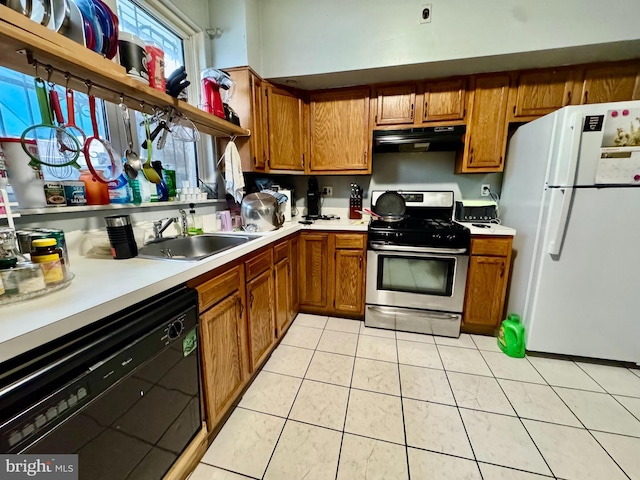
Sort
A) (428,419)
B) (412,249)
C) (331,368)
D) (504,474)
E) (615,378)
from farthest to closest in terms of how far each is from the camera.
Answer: (412,249), (331,368), (615,378), (428,419), (504,474)

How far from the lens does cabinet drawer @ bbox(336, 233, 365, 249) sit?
219 centimetres

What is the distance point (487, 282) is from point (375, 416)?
138cm

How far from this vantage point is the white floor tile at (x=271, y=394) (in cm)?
142

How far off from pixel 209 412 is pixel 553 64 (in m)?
3.22

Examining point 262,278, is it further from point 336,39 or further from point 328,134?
point 336,39

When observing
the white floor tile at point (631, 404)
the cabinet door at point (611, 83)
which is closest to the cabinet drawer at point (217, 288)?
the white floor tile at point (631, 404)

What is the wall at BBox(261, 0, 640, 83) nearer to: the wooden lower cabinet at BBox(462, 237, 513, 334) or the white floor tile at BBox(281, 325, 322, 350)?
the wooden lower cabinet at BBox(462, 237, 513, 334)

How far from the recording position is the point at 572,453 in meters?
1.17

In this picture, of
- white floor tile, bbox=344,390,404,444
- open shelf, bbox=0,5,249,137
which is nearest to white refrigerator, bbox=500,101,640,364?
white floor tile, bbox=344,390,404,444

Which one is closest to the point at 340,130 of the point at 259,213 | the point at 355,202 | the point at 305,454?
the point at 355,202

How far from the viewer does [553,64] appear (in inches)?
76.3

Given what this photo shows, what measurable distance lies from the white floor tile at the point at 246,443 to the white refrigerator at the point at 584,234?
1.83 metres

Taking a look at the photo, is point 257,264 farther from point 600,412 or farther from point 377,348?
point 600,412

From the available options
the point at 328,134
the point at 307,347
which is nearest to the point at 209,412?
the point at 307,347
